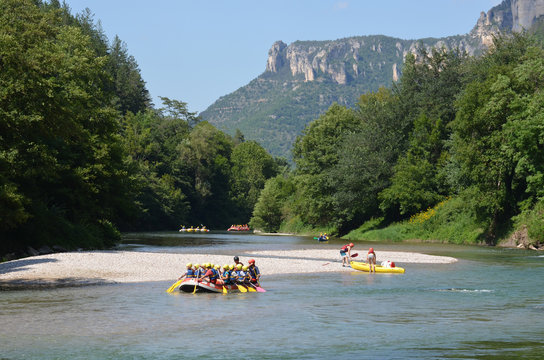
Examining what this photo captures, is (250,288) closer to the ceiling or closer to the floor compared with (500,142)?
closer to the floor

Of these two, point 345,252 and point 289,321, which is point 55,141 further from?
point 289,321

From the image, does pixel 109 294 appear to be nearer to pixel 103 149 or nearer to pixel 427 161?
pixel 103 149

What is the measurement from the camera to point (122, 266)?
38.8 metres

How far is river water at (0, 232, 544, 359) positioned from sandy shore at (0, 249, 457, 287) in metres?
2.97

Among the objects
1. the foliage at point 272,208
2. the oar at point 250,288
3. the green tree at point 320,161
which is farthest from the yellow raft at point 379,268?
the foliage at point 272,208

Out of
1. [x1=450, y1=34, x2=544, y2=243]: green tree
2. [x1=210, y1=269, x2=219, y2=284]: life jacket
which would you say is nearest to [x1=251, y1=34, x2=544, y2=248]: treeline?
[x1=450, y1=34, x2=544, y2=243]: green tree

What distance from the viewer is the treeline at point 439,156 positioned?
5750cm

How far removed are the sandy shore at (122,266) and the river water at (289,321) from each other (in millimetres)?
2968

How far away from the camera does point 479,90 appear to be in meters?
60.6

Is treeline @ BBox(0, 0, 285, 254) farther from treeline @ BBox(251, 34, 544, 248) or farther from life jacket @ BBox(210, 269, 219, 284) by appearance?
treeline @ BBox(251, 34, 544, 248)

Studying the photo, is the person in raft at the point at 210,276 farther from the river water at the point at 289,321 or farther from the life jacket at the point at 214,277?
the river water at the point at 289,321

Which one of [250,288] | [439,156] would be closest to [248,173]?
[439,156]

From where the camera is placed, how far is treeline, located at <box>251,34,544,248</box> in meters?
57.5

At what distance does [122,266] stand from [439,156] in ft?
164
